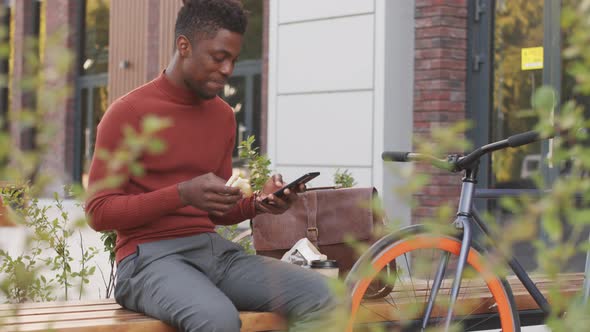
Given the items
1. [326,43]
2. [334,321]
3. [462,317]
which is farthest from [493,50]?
[334,321]

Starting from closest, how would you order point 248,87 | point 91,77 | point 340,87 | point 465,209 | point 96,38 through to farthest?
1. point 465,209
2. point 340,87
3. point 248,87
4. point 96,38
5. point 91,77

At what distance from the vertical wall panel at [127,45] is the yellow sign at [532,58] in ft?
23.8

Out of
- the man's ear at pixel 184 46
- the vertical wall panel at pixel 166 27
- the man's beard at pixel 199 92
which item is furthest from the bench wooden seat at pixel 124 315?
the vertical wall panel at pixel 166 27

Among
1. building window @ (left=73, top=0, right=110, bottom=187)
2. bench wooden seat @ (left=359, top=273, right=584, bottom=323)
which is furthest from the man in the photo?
building window @ (left=73, top=0, right=110, bottom=187)

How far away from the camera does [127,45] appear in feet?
48.5

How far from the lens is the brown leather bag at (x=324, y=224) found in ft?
11.9

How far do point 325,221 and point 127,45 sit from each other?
1156cm

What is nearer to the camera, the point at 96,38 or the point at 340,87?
the point at 340,87

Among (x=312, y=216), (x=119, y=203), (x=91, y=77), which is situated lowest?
(x=312, y=216)

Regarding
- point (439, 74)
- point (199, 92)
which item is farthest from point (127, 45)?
point (199, 92)

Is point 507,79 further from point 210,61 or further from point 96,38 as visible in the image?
point 96,38

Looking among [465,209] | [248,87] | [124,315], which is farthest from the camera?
[248,87]

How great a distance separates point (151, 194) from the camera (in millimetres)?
2959

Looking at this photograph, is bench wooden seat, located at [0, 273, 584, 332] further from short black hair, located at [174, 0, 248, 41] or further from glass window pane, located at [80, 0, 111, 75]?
glass window pane, located at [80, 0, 111, 75]
